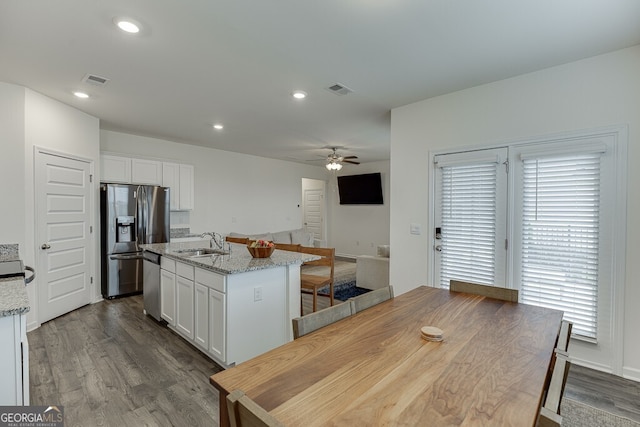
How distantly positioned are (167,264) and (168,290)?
28 cm

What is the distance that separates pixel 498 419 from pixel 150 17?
9.16 ft

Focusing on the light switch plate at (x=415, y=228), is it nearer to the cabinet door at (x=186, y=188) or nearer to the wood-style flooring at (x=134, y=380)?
the wood-style flooring at (x=134, y=380)

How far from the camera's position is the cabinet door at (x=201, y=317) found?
2.62 m

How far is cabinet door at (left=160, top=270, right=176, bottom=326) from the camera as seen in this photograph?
3150 mm

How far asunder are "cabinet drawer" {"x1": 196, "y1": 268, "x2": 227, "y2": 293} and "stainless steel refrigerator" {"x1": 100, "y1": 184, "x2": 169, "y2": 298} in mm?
2486

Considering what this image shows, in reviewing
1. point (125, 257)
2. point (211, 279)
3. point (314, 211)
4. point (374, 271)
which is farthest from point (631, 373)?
point (314, 211)

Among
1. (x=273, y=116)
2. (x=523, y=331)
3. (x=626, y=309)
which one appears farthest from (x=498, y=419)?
(x=273, y=116)

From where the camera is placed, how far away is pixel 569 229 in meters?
2.66

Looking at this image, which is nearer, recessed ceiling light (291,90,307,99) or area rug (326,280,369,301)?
recessed ceiling light (291,90,307,99)

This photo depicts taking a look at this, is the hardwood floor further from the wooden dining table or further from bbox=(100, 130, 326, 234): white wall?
bbox=(100, 130, 326, 234): white wall

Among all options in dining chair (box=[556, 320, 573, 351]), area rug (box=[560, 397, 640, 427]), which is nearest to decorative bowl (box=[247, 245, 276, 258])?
dining chair (box=[556, 320, 573, 351])

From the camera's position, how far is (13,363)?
1.40m

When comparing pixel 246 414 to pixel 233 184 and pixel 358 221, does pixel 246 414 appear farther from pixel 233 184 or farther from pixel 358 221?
pixel 358 221

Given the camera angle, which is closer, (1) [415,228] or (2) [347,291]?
(1) [415,228]
